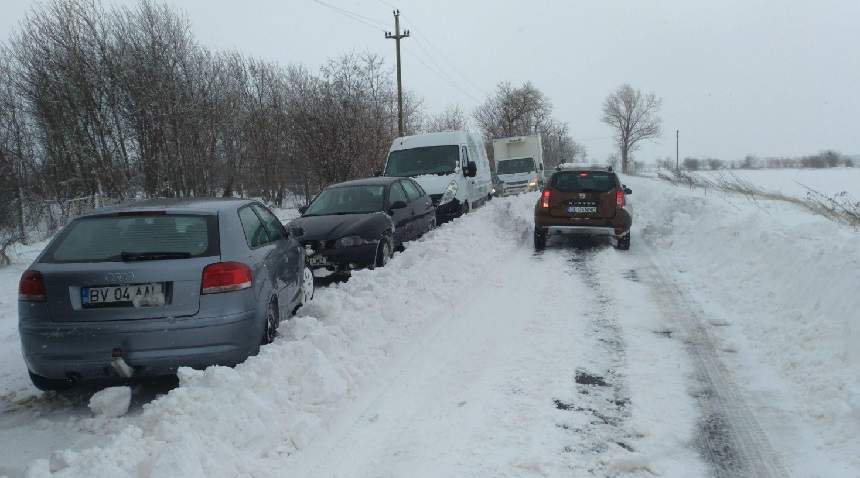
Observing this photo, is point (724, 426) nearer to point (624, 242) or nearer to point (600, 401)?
point (600, 401)

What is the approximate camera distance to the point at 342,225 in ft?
28.2

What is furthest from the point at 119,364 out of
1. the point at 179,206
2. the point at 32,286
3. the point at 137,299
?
the point at 179,206

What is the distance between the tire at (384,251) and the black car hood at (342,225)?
19 centimetres

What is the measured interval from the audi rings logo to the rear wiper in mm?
154

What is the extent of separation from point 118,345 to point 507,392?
282cm

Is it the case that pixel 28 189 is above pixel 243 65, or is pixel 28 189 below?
below

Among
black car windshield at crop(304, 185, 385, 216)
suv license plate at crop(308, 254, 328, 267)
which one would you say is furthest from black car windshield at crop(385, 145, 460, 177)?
suv license plate at crop(308, 254, 328, 267)

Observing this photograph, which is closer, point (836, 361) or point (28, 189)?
point (836, 361)

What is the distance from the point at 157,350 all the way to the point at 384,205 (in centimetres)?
591

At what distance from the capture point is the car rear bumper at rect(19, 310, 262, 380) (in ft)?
12.8

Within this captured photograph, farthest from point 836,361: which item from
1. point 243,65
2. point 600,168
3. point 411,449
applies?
point 243,65

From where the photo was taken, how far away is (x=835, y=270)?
5.77 m

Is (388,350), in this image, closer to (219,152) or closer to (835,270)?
(835,270)

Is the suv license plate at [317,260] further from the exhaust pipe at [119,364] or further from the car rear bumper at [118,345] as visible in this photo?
the exhaust pipe at [119,364]
